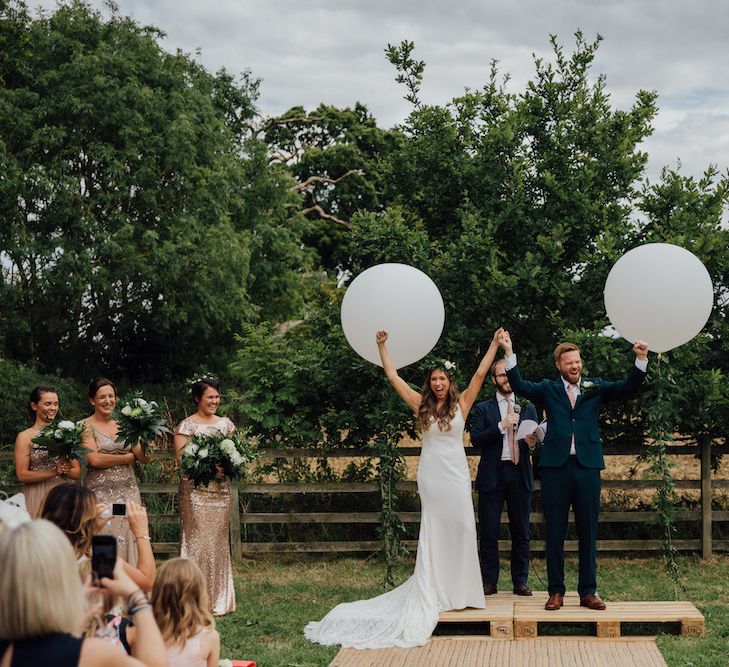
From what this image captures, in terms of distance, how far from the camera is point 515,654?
22.2 ft

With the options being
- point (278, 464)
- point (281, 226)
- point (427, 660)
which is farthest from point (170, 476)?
point (281, 226)

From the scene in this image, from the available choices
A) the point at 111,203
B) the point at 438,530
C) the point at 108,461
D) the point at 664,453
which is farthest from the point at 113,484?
the point at 111,203

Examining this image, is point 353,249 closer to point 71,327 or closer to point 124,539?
point 124,539

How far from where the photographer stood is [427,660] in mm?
6730

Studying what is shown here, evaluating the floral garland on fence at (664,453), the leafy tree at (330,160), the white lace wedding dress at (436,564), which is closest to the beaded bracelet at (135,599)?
the white lace wedding dress at (436,564)

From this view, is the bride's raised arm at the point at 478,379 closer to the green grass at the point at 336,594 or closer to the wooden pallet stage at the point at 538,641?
the wooden pallet stage at the point at 538,641

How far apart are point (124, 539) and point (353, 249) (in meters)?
4.61

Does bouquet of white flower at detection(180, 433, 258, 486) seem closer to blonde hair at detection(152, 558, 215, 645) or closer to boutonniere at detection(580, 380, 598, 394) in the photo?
boutonniere at detection(580, 380, 598, 394)

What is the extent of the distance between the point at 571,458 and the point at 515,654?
61.1 inches

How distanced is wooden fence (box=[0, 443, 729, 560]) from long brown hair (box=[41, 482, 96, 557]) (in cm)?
671

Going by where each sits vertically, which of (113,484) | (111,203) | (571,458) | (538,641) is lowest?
(538,641)

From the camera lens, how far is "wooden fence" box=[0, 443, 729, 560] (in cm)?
1056

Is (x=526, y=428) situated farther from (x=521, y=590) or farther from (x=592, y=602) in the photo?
(x=592, y=602)

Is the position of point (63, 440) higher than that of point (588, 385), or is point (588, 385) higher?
point (588, 385)
